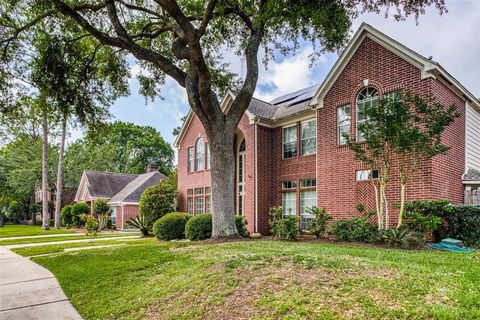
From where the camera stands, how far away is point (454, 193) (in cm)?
1178

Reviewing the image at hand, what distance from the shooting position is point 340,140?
13633mm

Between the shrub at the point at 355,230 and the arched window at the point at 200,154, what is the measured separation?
1085 centimetres

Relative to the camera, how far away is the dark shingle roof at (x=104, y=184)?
33.8 meters

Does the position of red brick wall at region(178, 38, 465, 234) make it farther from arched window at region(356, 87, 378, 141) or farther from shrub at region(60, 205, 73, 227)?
shrub at region(60, 205, 73, 227)

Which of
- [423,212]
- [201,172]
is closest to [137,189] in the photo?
[201,172]

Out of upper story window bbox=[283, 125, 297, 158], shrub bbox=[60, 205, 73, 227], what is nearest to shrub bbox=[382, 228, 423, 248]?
upper story window bbox=[283, 125, 297, 158]

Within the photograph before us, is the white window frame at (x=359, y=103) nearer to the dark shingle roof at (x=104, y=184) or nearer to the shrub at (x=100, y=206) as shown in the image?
the shrub at (x=100, y=206)

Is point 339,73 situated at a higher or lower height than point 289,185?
higher

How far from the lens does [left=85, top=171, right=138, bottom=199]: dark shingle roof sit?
33.8m

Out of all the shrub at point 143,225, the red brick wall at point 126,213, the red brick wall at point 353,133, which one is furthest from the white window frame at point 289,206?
the red brick wall at point 126,213

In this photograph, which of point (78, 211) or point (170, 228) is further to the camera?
point (78, 211)

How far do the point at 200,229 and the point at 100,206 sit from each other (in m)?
19.8

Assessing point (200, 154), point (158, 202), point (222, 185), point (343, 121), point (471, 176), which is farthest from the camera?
point (158, 202)

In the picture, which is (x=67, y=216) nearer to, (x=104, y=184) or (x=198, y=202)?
(x=104, y=184)
